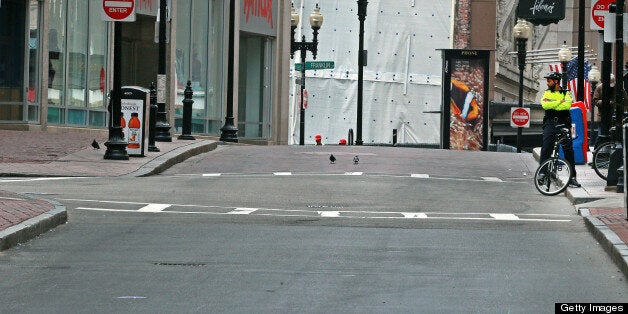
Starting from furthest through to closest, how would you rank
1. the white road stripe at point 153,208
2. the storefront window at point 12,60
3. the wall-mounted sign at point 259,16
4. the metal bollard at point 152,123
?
1. the wall-mounted sign at point 259,16
2. the storefront window at point 12,60
3. the metal bollard at point 152,123
4. the white road stripe at point 153,208

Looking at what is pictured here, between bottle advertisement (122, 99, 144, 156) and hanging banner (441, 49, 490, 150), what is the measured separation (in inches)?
777

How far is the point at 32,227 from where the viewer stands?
13258 mm

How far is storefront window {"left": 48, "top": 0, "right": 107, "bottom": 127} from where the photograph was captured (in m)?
35.5

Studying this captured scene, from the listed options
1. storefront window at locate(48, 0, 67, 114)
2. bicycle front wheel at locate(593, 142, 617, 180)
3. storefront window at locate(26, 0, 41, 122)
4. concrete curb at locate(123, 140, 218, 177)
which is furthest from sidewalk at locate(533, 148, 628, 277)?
storefront window at locate(48, 0, 67, 114)

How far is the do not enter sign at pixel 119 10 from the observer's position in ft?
80.1

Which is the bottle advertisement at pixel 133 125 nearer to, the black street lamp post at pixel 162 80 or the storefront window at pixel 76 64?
the black street lamp post at pixel 162 80

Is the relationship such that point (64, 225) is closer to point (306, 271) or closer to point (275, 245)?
point (275, 245)

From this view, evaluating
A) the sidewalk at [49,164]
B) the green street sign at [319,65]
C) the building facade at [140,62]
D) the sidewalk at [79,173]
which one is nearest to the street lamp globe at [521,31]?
the green street sign at [319,65]

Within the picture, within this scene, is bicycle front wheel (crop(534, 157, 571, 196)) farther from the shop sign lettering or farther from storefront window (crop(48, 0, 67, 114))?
the shop sign lettering

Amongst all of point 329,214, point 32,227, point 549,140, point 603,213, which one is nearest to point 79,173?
point 329,214

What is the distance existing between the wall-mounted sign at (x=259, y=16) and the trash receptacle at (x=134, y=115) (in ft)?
67.5

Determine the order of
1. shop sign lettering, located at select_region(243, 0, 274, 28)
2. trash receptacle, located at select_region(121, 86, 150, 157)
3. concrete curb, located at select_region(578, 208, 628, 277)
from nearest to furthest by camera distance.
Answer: concrete curb, located at select_region(578, 208, 628, 277) → trash receptacle, located at select_region(121, 86, 150, 157) → shop sign lettering, located at select_region(243, 0, 274, 28)

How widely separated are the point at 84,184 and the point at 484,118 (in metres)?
25.7

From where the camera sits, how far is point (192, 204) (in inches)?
693
